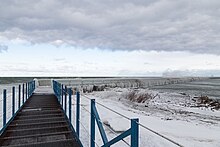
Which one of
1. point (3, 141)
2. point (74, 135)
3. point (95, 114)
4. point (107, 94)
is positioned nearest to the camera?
point (95, 114)

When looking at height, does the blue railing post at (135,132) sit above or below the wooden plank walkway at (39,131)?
above

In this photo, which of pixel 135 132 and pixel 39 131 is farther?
pixel 39 131

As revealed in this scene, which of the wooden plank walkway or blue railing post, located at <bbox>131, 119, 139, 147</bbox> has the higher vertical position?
blue railing post, located at <bbox>131, 119, 139, 147</bbox>

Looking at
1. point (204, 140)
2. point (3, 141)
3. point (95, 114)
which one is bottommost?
→ point (204, 140)

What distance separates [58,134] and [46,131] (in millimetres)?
497

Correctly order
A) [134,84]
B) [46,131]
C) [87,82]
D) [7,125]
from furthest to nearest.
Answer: [134,84]
[87,82]
[7,125]
[46,131]

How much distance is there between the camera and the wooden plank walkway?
18.4ft

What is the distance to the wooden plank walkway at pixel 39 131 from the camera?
5617 millimetres

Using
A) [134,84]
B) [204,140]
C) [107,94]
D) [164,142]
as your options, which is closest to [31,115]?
[164,142]

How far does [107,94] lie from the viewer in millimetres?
21219

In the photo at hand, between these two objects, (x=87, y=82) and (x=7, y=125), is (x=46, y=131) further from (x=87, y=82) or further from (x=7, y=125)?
(x=87, y=82)

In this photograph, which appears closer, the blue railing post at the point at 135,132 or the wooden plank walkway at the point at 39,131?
the blue railing post at the point at 135,132

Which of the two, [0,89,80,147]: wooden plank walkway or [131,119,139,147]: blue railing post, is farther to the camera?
[0,89,80,147]: wooden plank walkway

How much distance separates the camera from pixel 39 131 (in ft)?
21.8
